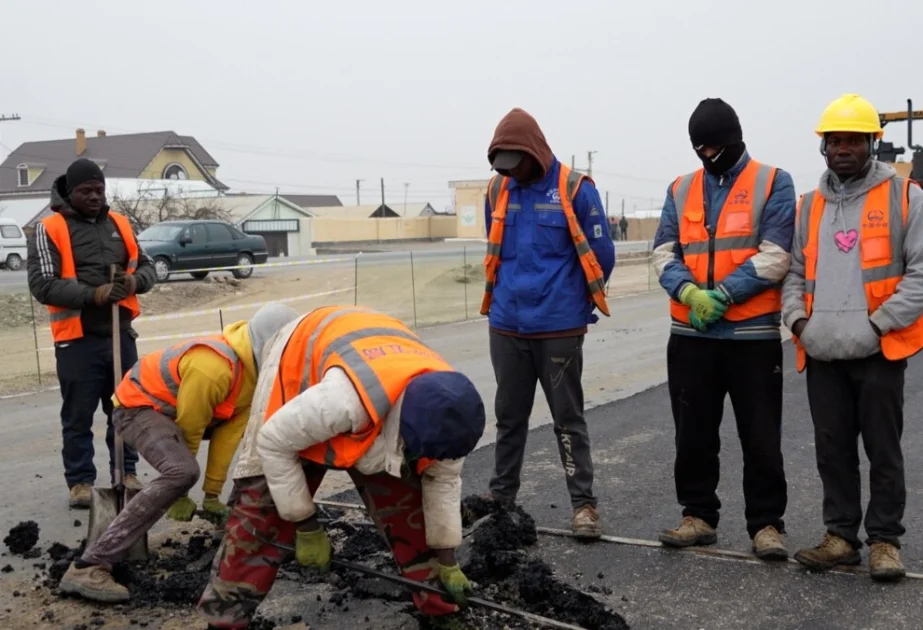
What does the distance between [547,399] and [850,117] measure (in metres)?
1.97

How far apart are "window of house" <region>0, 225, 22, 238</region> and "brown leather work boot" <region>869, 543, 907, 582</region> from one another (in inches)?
1174

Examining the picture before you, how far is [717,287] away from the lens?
4539mm

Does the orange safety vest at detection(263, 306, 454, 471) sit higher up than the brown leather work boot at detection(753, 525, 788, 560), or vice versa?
the orange safety vest at detection(263, 306, 454, 471)

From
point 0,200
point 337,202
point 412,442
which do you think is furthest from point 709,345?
point 337,202

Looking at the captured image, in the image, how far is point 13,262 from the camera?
2931 centimetres

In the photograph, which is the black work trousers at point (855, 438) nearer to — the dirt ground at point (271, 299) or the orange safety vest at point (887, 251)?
the orange safety vest at point (887, 251)

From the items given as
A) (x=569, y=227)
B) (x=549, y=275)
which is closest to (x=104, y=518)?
(x=549, y=275)

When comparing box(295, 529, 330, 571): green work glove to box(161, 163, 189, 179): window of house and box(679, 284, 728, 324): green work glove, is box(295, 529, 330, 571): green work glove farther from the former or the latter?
box(161, 163, 189, 179): window of house

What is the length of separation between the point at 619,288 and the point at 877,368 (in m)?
21.2

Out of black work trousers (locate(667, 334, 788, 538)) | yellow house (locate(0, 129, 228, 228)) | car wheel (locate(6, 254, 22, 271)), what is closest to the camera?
black work trousers (locate(667, 334, 788, 538))

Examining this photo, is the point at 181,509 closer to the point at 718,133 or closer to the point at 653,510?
the point at 653,510

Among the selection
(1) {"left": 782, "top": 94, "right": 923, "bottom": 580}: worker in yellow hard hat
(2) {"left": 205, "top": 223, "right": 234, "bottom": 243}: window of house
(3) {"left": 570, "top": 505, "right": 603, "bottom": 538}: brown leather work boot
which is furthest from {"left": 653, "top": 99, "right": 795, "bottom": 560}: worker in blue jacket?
(2) {"left": 205, "top": 223, "right": 234, "bottom": 243}: window of house

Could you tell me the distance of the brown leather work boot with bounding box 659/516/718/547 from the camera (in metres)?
4.71

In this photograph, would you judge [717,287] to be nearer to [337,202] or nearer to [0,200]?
[0,200]
